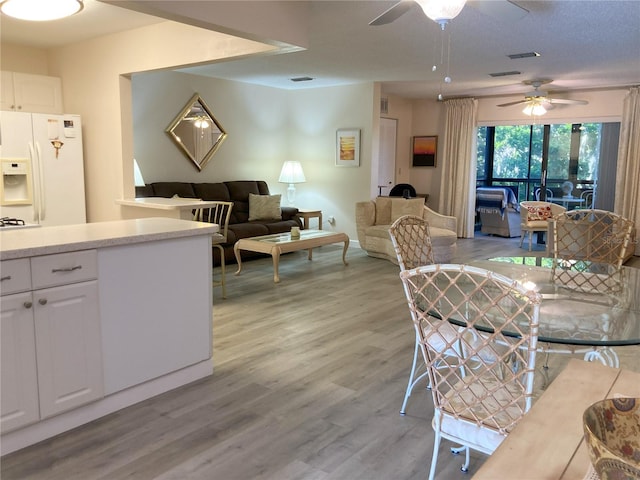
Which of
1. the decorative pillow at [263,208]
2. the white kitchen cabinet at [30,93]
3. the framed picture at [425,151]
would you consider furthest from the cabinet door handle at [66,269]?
the framed picture at [425,151]

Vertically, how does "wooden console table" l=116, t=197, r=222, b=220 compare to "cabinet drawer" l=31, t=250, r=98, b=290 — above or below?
above

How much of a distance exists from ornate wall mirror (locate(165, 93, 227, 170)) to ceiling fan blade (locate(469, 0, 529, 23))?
478cm

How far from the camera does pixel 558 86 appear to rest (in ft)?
25.4

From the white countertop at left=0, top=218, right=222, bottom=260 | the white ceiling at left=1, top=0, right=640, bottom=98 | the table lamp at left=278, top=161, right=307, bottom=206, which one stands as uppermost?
the white ceiling at left=1, top=0, right=640, bottom=98

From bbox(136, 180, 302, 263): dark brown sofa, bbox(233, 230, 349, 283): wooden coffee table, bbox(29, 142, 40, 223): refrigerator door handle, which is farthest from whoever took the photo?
bbox(136, 180, 302, 263): dark brown sofa

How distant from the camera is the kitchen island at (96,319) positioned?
7.29ft

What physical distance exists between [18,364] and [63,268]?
0.45 meters

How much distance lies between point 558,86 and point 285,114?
4.29 metres

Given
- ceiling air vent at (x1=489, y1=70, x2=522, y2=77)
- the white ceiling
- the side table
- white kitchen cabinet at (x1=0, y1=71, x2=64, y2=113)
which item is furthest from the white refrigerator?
ceiling air vent at (x1=489, y1=70, x2=522, y2=77)

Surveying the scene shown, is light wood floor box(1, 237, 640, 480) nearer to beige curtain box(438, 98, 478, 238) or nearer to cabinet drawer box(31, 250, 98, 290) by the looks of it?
cabinet drawer box(31, 250, 98, 290)

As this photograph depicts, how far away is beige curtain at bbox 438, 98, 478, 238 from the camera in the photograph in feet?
29.3

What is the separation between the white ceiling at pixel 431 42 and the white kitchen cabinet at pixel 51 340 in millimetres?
1547

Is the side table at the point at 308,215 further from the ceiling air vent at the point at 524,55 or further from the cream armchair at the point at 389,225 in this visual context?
the ceiling air vent at the point at 524,55

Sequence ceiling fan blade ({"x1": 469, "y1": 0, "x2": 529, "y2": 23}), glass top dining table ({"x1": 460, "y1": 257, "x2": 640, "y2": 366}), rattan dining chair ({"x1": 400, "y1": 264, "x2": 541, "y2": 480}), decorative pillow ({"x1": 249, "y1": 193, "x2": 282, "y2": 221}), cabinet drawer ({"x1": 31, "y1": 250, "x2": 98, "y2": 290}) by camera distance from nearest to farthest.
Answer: rattan dining chair ({"x1": 400, "y1": 264, "x2": 541, "y2": 480}) → glass top dining table ({"x1": 460, "y1": 257, "x2": 640, "y2": 366}) → cabinet drawer ({"x1": 31, "y1": 250, "x2": 98, "y2": 290}) → ceiling fan blade ({"x1": 469, "y1": 0, "x2": 529, "y2": 23}) → decorative pillow ({"x1": 249, "y1": 193, "x2": 282, "y2": 221})
